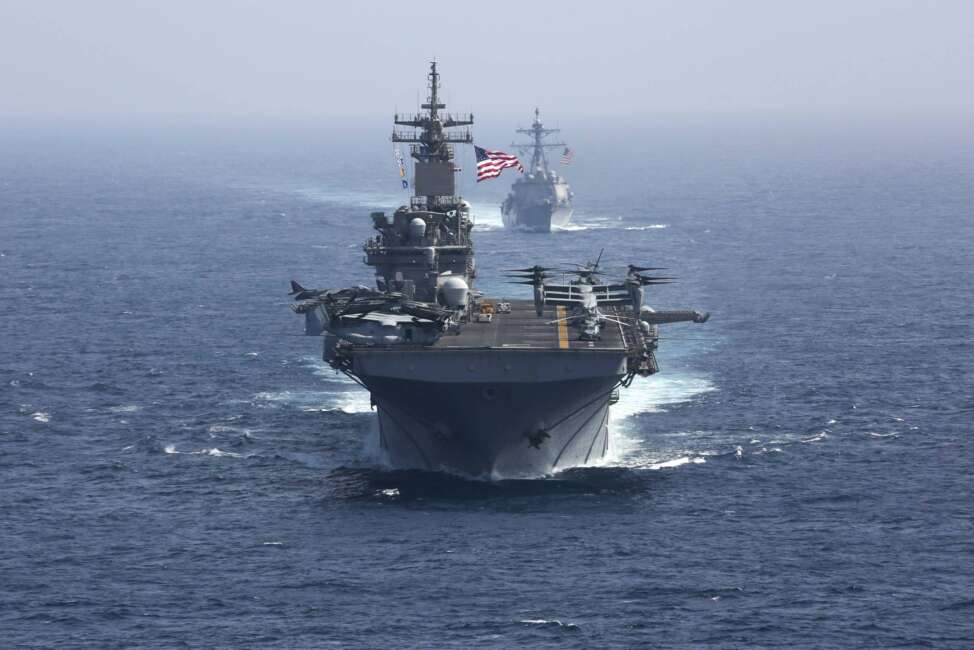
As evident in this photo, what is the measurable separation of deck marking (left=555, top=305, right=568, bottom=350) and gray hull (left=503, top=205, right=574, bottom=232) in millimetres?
72340

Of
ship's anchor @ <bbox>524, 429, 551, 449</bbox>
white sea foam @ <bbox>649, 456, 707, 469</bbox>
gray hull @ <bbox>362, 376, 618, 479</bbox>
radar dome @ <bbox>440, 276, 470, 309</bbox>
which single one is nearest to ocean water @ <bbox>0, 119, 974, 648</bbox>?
white sea foam @ <bbox>649, 456, 707, 469</bbox>

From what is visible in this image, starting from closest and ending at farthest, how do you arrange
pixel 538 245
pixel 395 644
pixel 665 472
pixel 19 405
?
pixel 395 644, pixel 665 472, pixel 19 405, pixel 538 245

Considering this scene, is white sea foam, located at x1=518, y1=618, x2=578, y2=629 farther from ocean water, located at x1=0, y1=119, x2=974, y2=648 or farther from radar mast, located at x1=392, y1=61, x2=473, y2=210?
radar mast, located at x1=392, y1=61, x2=473, y2=210

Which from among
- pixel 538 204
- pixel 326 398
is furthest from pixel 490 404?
pixel 538 204

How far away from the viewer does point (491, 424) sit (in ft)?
163

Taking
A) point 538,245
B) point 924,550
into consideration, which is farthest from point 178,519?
point 538,245

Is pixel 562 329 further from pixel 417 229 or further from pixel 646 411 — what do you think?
pixel 417 229

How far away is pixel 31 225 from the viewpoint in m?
130

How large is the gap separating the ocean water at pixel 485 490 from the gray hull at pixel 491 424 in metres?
0.92

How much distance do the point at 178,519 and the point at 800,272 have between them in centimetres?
5812

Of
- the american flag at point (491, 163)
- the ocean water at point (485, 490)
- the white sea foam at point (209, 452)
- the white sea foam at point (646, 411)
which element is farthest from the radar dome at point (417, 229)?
the white sea foam at point (209, 452)

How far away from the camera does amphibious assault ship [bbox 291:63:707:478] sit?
49.0 meters

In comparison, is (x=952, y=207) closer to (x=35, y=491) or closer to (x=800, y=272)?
(x=800, y=272)

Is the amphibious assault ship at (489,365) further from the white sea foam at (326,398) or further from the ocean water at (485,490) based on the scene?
the white sea foam at (326,398)
